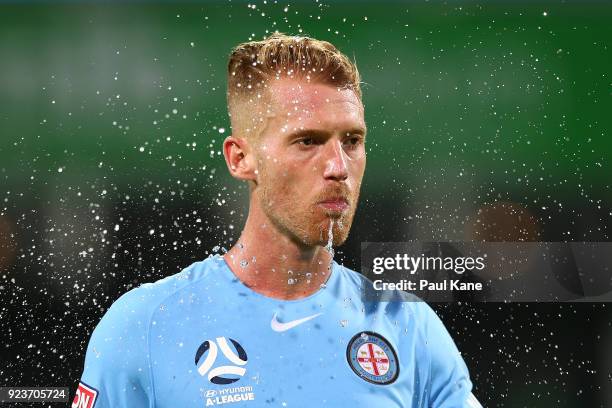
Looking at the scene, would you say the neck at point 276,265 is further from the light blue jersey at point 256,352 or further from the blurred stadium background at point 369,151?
the blurred stadium background at point 369,151

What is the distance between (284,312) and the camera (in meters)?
1.99

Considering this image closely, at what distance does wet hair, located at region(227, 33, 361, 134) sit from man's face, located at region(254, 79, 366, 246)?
1.2 inches

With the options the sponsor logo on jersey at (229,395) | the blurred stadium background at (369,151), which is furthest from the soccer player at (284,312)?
the blurred stadium background at (369,151)

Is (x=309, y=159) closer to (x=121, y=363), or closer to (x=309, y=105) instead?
(x=309, y=105)

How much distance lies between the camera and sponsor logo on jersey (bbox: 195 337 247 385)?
6.27ft

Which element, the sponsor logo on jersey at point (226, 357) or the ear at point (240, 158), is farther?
the ear at point (240, 158)

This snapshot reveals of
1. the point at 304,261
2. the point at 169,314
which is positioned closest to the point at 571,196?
the point at 304,261

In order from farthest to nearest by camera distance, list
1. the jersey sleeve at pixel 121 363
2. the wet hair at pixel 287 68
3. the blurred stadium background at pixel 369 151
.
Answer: the blurred stadium background at pixel 369 151, the wet hair at pixel 287 68, the jersey sleeve at pixel 121 363

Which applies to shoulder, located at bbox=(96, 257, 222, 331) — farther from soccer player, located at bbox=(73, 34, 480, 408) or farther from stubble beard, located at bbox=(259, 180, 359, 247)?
stubble beard, located at bbox=(259, 180, 359, 247)

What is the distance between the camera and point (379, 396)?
1895 millimetres

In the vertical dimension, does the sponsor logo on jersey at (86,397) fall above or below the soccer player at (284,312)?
below

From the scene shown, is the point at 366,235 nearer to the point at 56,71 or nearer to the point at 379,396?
the point at 379,396

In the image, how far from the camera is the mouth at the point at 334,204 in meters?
1.94

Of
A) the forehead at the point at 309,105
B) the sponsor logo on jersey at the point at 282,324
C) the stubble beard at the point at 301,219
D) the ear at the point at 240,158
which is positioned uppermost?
the forehead at the point at 309,105
